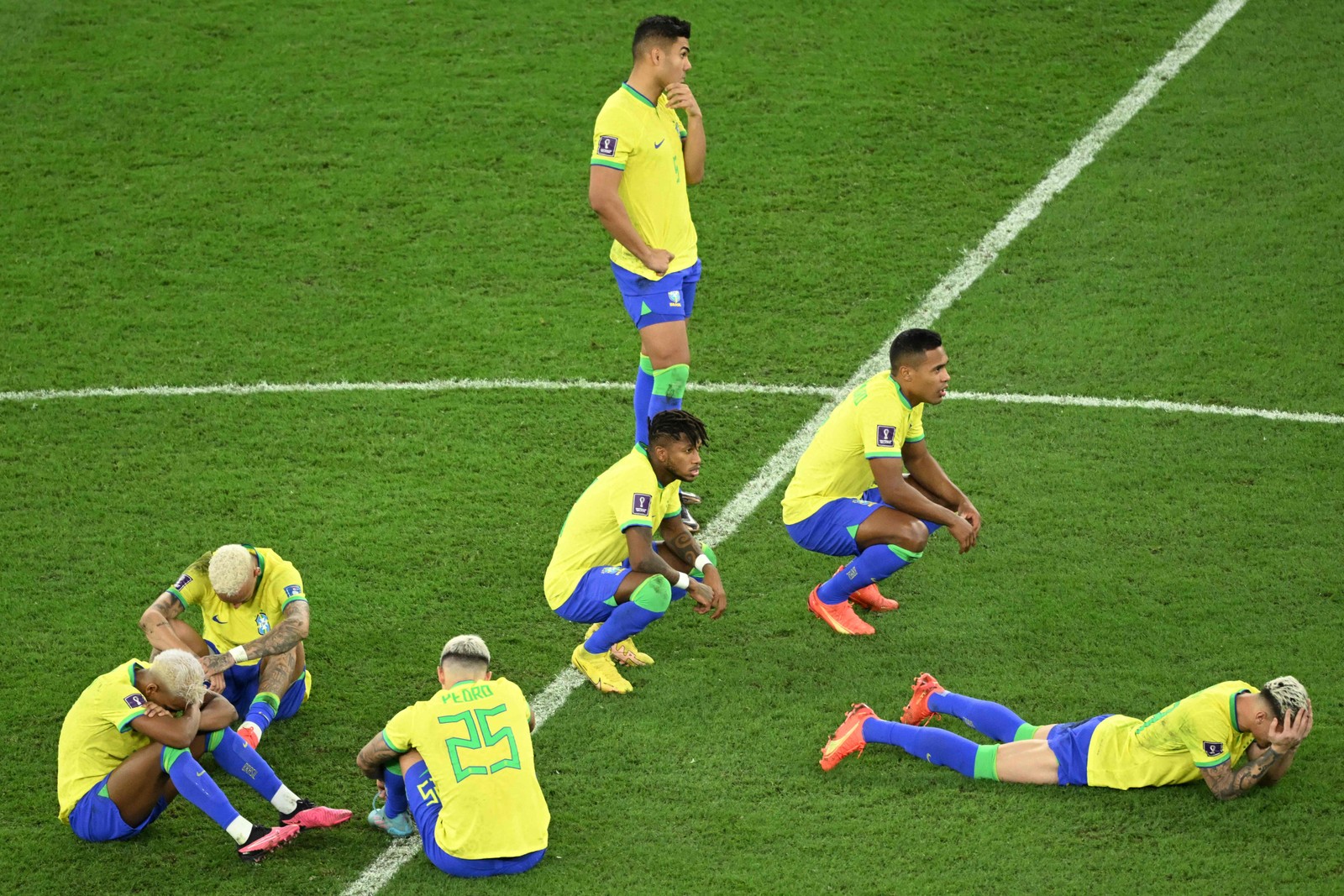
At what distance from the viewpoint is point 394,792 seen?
20.8 ft

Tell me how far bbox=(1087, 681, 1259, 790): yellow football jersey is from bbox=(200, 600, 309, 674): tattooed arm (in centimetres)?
366

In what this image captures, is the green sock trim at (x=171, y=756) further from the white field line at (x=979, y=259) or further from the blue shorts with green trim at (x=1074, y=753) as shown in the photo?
the blue shorts with green trim at (x=1074, y=753)

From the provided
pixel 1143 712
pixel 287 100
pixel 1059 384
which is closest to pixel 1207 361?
pixel 1059 384

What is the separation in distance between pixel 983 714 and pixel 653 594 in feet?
5.34

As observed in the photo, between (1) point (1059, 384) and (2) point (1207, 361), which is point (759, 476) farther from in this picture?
(2) point (1207, 361)

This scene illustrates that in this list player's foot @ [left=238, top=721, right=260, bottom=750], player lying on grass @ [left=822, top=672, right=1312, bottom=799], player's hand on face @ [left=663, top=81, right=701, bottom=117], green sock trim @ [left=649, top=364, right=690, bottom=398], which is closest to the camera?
player lying on grass @ [left=822, top=672, right=1312, bottom=799]

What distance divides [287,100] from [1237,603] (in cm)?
944

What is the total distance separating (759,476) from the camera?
9.20 metres

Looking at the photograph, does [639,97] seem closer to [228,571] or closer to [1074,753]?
[228,571]

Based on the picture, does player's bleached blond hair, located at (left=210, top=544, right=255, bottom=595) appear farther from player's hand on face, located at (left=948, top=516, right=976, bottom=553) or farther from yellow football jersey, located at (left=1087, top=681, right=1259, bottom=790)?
yellow football jersey, located at (left=1087, top=681, right=1259, bottom=790)

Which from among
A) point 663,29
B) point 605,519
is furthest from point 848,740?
point 663,29

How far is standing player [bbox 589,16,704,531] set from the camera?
8.23 m

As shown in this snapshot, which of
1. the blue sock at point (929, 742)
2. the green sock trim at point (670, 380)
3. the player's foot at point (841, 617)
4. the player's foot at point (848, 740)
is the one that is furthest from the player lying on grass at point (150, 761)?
the green sock trim at point (670, 380)

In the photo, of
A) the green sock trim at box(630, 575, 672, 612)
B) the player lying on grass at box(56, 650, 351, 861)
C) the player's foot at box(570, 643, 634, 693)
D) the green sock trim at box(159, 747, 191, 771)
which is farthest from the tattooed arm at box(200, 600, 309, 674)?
the green sock trim at box(630, 575, 672, 612)
